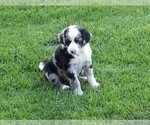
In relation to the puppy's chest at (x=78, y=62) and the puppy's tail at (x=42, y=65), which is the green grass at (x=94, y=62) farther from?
the puppy's chest at (x=78, y=62)

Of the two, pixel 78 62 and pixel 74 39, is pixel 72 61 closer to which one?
pixel 78 62

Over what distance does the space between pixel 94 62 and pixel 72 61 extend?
0.82 meters

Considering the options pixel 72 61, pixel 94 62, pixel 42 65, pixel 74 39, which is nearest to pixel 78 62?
pixel 72 61

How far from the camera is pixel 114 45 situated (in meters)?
6.10

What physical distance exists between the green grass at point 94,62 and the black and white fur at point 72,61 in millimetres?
103

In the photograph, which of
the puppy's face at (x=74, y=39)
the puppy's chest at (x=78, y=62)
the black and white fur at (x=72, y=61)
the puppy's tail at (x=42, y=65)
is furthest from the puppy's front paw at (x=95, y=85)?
the puppy's tail at (x=42, y=65)

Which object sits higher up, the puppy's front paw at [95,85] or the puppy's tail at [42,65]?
the puppy's tail at [42,65]

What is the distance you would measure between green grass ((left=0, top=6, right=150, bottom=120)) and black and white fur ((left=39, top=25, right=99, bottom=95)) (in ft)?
0.34

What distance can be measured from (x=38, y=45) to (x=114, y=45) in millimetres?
990

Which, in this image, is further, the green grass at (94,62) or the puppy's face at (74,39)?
the puppy's face at (74,39)

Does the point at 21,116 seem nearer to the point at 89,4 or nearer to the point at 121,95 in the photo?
the point at 121,95

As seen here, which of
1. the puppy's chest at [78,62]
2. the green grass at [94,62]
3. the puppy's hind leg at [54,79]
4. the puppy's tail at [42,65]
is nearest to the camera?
the green grass at [94,62]

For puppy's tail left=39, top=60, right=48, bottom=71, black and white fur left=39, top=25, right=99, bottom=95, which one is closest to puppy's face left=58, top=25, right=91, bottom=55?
black and white fur left=39, top=25, right=99, bottom=95

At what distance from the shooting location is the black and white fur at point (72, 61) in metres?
4.77
